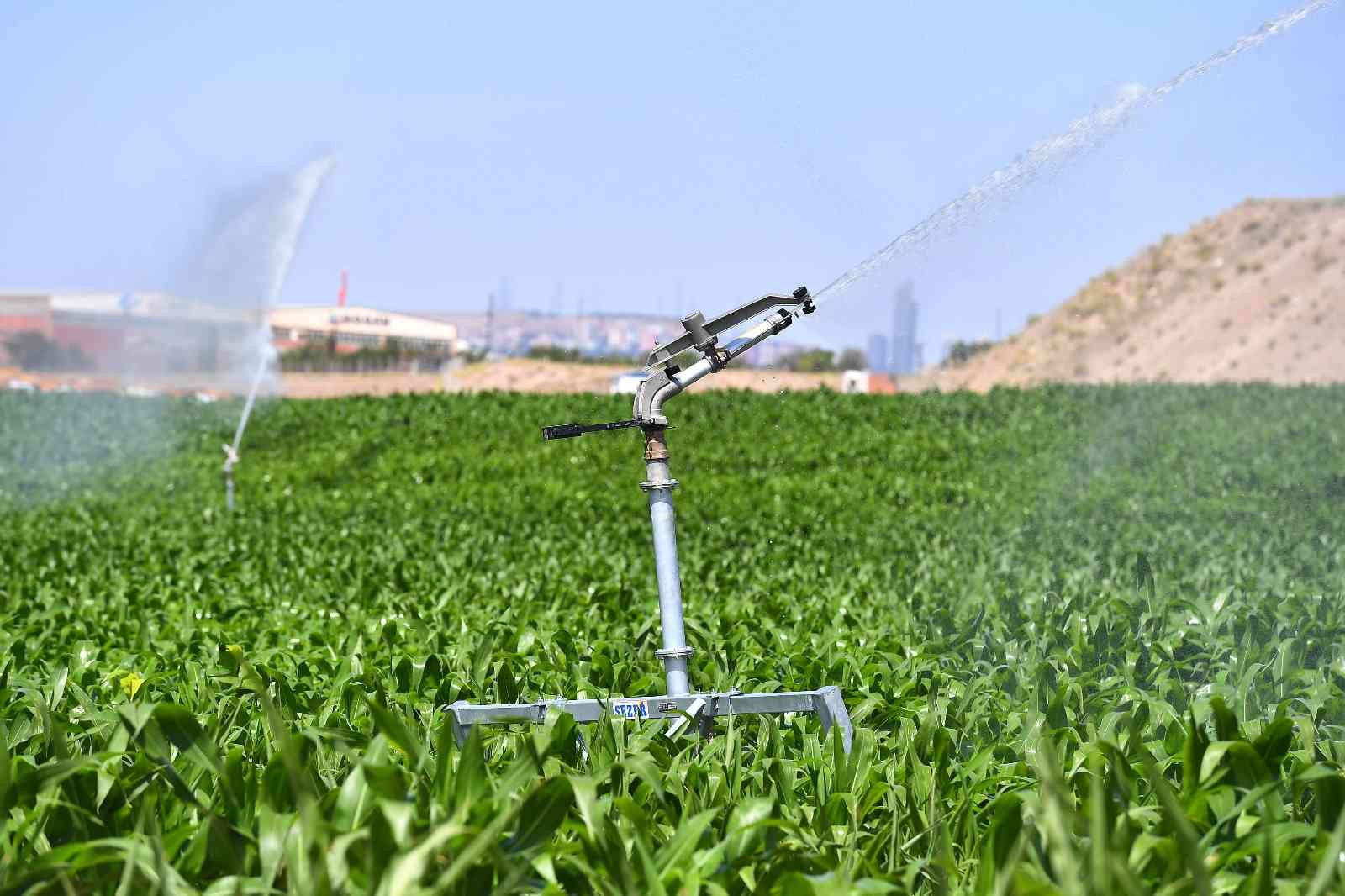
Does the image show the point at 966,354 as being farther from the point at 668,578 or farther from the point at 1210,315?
the point at 668,578

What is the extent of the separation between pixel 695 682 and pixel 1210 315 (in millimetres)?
59948

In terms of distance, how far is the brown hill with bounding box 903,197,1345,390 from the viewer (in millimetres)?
53281

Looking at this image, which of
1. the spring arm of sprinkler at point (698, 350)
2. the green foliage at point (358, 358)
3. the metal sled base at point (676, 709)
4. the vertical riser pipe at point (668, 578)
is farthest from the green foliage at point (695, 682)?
the green foliage at point (358, 358)

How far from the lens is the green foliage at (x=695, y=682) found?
2.36 meters

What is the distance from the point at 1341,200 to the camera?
6475 cm

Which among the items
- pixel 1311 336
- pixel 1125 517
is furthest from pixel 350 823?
pixel 1311 336

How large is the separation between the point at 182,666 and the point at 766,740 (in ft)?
9.73

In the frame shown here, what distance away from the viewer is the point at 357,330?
36.0m

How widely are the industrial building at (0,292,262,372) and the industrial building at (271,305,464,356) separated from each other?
28.4 inches

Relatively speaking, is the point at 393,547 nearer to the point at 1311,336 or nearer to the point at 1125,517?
the point at 1125,517

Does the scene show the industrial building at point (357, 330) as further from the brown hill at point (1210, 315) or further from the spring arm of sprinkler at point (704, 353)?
the brown hill at point (1210, 315)

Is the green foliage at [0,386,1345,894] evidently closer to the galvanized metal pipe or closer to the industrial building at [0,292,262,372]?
the galvanized metal pipe

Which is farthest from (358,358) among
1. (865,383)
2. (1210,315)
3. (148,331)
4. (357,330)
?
(1210,315)

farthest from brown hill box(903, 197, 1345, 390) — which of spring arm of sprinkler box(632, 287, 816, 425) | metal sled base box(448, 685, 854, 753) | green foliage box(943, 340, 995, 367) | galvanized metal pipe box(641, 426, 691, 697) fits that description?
metal sled base box(448, 685, 854, 753)
